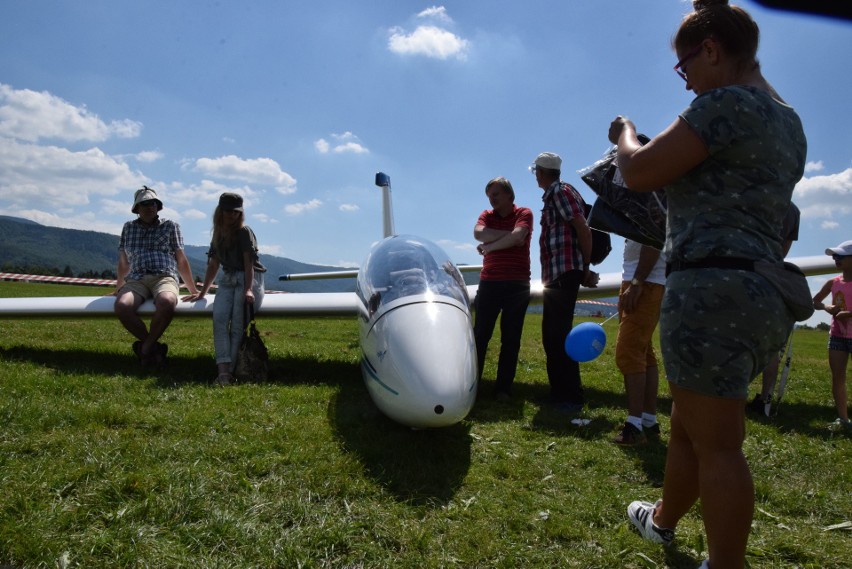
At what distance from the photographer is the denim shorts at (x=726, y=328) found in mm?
1785

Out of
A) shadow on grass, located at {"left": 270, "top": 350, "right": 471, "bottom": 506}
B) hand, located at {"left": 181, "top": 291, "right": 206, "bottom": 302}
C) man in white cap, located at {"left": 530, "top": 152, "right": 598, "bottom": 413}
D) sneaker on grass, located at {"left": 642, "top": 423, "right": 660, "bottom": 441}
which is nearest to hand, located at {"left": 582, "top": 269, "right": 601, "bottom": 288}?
man in white cap, located at {"left": 530, "top": 152, "right": 598, "bottom": 413}

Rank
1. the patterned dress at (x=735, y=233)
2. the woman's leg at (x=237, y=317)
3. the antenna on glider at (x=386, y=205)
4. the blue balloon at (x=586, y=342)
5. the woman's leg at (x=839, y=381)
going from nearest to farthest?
the patterned dress at (x=735, y=233)
the blue balloon at (x=586, y=342)
the woman's leg at (x=839, y=381)
the woman's leg at (x=237, y=317)
the antenna on glider at (x=386, y=205)

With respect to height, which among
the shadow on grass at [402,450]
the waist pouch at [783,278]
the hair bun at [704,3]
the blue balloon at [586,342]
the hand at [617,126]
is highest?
the hair bun at [704,3]

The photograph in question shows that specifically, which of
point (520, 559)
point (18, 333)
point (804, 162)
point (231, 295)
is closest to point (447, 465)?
point (520, 559)

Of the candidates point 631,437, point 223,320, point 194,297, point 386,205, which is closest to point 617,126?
point 631,437

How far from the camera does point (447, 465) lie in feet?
11.3

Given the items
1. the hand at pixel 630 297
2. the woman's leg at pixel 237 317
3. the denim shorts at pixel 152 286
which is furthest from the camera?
the denim shorts at pixel 152 286

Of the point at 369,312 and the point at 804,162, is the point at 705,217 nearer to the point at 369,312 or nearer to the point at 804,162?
the point at 804,162

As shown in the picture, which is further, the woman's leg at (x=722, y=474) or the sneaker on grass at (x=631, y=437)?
the sneaker on grass at (x=631, y=437)

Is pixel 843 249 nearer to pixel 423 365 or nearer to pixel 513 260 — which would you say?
pixel 513 260

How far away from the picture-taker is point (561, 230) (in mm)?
5230

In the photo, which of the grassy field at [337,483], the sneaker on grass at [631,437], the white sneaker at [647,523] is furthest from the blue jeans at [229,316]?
the white sneaker at [647,523]

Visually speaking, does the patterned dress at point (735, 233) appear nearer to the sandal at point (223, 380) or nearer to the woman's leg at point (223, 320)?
the sandal at point (223, 380)

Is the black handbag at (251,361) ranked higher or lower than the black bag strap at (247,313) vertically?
lower
